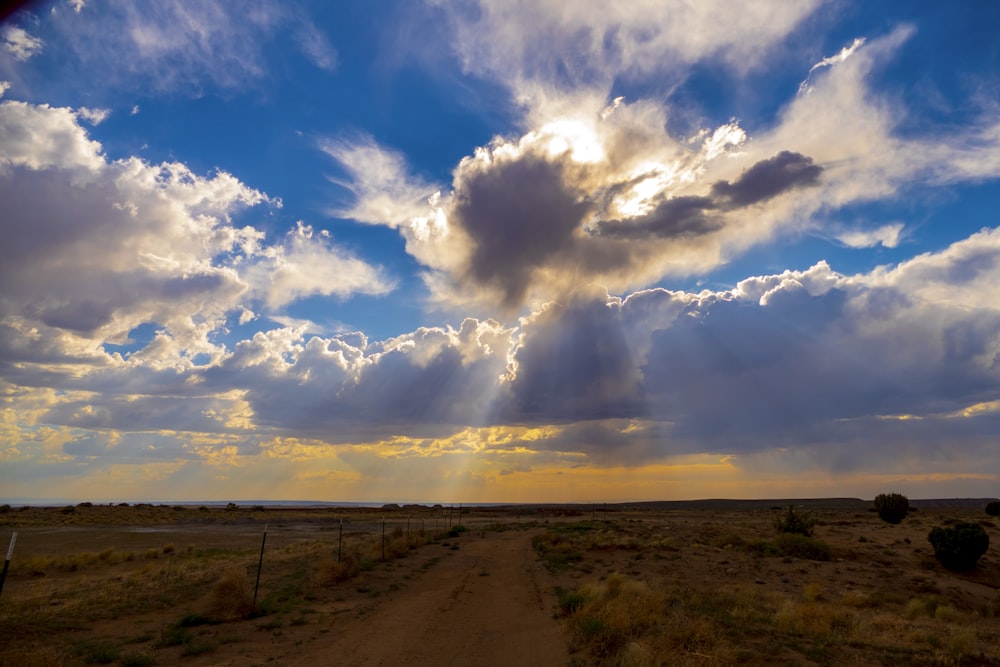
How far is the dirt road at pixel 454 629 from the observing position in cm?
1280

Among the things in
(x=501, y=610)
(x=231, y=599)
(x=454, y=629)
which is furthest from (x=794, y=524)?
(x=231, y=599)

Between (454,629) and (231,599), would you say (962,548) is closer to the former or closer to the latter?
(454,629)

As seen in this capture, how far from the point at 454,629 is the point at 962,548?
31359 millimetres

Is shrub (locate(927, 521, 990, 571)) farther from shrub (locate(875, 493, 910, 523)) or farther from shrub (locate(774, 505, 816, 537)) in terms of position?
shrub (locate(875, 493, 910, 523))

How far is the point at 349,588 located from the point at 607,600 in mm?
11137

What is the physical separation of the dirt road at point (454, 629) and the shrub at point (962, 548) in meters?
23.9

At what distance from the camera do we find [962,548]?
107 feet

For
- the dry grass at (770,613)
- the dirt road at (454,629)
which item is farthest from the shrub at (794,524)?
the dirt road at (454,629)

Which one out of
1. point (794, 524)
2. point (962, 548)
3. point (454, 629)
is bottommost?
point (454, 629)

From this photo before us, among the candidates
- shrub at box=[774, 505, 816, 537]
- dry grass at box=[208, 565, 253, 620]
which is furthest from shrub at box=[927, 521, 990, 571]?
dry grass at box=[208, 565, 253, 620]

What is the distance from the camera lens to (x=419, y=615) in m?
17.6

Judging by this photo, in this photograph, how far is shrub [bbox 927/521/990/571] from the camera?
32.4 m

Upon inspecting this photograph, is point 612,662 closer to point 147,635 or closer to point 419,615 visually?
point 419,615

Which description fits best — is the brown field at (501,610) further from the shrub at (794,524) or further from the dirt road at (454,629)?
the shrub at (794,524)
